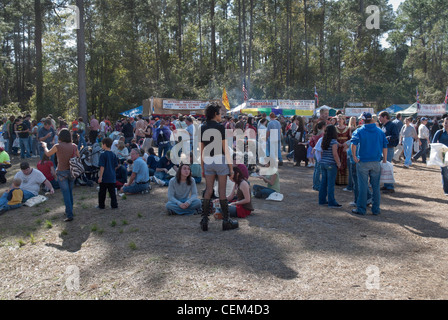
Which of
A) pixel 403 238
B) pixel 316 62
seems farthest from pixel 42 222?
pixel 316 62

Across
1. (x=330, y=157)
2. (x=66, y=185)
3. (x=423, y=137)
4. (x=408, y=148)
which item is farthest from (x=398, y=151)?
(x=66, y=185)

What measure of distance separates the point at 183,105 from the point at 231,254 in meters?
24.4

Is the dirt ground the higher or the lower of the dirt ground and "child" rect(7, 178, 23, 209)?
the lower

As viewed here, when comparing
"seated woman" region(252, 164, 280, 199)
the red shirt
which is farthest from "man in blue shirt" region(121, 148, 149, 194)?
"seated woman" region(252, 164, 280, 199)

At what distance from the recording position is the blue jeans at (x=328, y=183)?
7145 millimetres

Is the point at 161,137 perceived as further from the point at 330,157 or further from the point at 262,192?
the point at 330,157

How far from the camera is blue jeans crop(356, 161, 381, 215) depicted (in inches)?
258

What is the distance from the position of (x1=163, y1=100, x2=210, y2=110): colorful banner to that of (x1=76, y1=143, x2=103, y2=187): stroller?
17.8 meters

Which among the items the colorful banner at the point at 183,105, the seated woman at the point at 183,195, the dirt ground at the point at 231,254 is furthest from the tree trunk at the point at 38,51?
the seated woman at the point at 183,195

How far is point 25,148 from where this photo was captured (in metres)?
15.7

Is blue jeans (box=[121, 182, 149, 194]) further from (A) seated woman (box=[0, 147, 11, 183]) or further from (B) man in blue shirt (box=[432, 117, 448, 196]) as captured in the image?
(B) man in blue shirt (box=[432, 117, 448, 196])

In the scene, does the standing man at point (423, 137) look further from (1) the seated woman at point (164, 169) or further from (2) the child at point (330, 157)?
(1) the seated woman at point (164, 169)

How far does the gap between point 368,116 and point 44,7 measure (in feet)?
66.0

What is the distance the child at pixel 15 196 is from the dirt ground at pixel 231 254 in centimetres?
25
